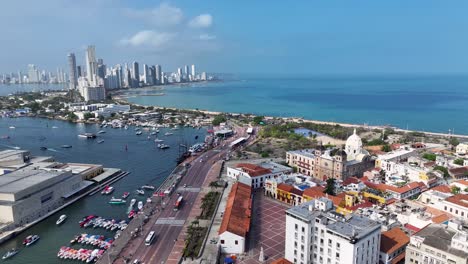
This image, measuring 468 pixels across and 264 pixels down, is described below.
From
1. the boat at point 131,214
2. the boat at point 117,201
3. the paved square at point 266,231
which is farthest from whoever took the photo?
the boat at point 117,201

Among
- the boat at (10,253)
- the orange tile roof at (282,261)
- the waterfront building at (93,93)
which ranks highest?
the waterfront building at (93,93)

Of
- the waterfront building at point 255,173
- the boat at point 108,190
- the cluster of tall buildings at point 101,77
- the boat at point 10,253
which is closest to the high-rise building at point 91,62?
the cluster of tall buildings at point 101,77

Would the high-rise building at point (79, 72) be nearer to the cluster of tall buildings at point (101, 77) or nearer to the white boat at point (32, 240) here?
the cluster of tall buildings at point (101, 77)

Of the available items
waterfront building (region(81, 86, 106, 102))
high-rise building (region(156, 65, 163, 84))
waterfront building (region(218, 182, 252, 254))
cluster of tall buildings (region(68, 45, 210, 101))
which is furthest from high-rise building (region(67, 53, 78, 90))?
waterfront building (region(218, 182, 252, 254))

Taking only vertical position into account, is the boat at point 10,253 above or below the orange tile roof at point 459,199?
below

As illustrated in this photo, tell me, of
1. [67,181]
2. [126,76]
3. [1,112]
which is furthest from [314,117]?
[126,76]

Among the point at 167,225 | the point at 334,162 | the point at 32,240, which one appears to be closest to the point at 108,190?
the point at 32,240
